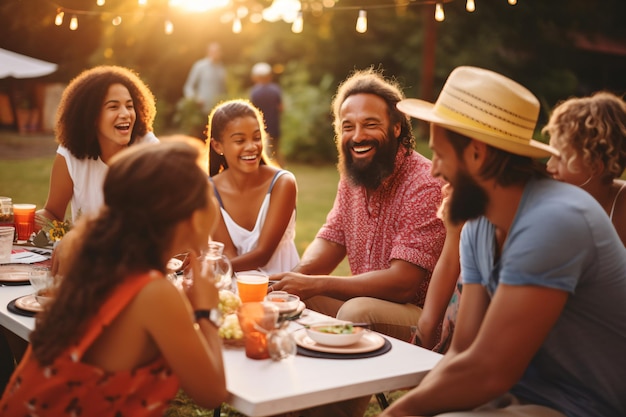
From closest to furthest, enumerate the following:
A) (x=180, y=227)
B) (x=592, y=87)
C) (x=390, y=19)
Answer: (x=180, y=227) → (x=390, y=19) → (x=592, y=87)

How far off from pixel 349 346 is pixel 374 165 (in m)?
1.63

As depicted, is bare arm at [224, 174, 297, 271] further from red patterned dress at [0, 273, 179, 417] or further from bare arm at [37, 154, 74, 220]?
red patterned dress at [0, 273, 179, 417]

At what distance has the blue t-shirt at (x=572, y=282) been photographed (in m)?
2.31

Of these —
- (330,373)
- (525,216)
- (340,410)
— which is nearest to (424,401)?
(330,373)

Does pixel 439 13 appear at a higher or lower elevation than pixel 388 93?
higher

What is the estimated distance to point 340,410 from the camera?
3.27m

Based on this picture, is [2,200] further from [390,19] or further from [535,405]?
[390,19]

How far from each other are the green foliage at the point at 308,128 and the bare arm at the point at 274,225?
1324 cm

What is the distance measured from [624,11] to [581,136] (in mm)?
21817

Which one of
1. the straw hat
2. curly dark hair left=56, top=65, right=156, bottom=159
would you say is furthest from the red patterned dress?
curly dark hair left=56, top=65, right=156, bottom=159

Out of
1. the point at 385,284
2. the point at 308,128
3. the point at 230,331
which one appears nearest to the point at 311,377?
the point at 230,331

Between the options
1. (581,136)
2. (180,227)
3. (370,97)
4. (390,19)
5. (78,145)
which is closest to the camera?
(180,227)

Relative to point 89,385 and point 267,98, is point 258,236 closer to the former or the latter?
point 89,385

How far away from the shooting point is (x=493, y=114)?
8.20 ft
